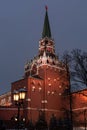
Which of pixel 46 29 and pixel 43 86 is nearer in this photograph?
pixel 43 86

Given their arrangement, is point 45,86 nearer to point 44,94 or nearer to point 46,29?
point 44,94

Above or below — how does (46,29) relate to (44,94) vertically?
above

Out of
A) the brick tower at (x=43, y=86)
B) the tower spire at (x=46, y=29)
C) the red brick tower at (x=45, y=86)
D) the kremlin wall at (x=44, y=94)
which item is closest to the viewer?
the kremlin wall at (x=44, y=94)

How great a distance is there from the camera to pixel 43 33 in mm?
93750

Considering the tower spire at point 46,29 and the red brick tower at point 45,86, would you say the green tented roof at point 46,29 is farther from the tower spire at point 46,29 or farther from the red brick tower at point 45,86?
the red brick tower at point 45,86

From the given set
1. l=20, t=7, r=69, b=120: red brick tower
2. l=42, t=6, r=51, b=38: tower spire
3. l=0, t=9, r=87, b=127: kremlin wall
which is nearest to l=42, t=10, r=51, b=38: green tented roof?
l=42, t=6, r=51, b=38: tower spire

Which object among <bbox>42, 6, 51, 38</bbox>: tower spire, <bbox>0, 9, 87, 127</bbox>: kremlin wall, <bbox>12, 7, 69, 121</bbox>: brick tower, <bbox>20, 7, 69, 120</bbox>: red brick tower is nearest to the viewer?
<bbox>0, 9, 87, 127</bbox>: kremlin wall

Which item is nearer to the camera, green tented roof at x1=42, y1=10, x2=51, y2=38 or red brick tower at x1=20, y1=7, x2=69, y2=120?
red brick tower at x1=20, y1=7, x2=69, y2=120

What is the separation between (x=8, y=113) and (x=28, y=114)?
542 cm

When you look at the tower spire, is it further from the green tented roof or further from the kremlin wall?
the kremlin wall

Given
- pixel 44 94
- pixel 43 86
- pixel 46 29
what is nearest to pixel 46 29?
pixel 46 29

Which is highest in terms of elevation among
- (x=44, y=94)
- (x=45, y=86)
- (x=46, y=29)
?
(x=46, y=29)

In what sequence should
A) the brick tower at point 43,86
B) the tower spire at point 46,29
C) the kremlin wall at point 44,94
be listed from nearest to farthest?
the kremlin wall at point 44,94 → the brick tower at point 43,86 → the tower spire at point 46,29

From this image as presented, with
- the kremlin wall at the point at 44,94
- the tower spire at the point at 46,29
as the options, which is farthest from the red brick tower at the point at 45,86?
the tower spire at the point at 46,29
